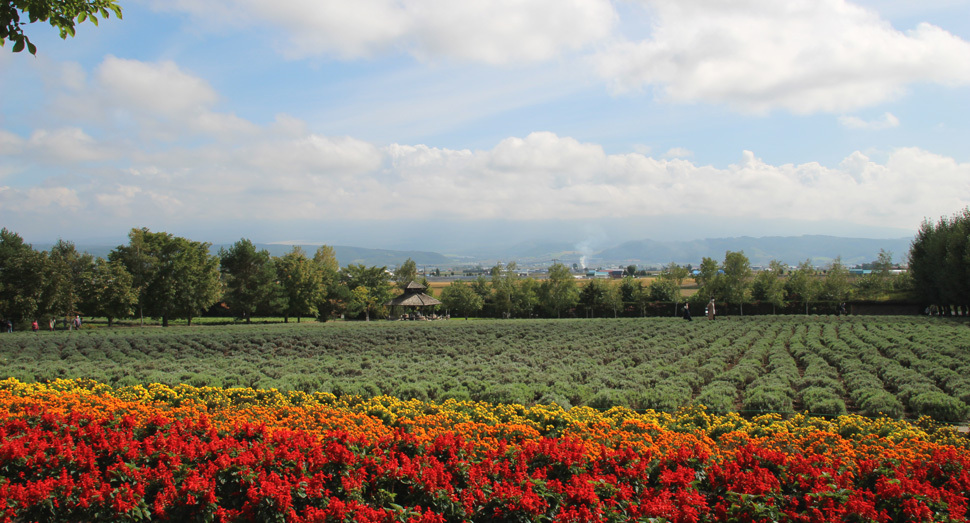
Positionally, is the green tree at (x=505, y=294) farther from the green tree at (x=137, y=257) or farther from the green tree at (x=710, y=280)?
the green tree at (x=137, y=257)

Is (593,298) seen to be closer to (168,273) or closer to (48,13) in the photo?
(168,273)

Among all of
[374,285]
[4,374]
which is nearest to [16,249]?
[374,285]

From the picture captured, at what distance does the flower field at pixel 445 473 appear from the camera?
508 cm

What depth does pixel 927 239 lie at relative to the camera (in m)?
52.3

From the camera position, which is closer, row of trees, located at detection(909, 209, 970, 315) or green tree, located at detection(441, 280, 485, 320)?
row of trees, located at detection(909, 209, 970, 315)

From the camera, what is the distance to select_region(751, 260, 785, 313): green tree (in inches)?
2277

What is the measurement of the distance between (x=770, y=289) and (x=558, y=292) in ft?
79.7

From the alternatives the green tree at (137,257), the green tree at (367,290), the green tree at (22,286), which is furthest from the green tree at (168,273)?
the green tree at (367,290)

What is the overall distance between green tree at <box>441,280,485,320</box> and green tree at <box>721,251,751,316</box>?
29711mm

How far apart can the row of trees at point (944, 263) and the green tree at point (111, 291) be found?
67548 mm

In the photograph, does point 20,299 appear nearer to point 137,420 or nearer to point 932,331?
point 137,420

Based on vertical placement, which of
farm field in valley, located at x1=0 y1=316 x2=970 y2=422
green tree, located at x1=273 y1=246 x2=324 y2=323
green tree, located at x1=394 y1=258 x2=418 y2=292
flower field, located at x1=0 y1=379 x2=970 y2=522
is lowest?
farm field in valley, located at x1=0 y1=316 x2=970 y2=422

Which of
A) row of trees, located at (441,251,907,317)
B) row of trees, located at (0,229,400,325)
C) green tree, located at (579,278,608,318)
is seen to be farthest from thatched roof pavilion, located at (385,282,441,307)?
green tree, located at (579,278,608,318)

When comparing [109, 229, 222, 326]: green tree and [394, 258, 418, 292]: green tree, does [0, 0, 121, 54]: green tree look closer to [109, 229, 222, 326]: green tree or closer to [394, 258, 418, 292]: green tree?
[109, 229, 222, 326]: green tree
